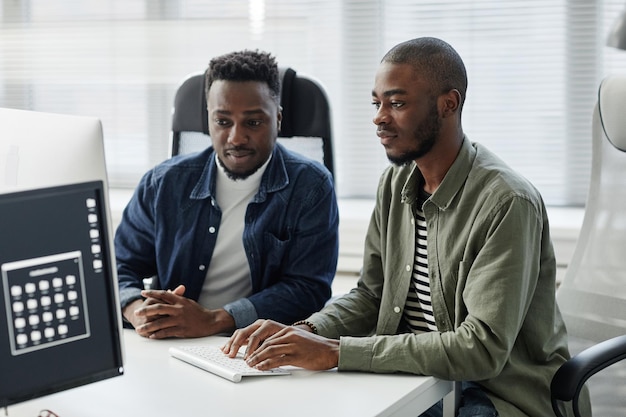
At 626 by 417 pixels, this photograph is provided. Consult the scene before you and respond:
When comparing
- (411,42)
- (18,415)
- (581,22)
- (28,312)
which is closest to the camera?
(28,312)

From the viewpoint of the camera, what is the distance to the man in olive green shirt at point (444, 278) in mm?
1561

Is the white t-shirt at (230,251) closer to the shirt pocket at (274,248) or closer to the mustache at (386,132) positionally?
the shirt pocket at (274,248)

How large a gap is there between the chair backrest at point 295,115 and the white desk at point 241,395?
831 millimetres

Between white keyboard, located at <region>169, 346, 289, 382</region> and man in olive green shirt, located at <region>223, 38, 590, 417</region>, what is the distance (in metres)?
0.02

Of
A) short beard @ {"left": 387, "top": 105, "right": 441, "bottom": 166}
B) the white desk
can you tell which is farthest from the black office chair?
the white desk

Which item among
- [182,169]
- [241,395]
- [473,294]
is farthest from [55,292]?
[182,169]

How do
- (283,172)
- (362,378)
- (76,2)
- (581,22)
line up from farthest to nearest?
(76,2), (581,22), (283,172), (362,378)

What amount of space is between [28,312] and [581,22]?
221 centimetres

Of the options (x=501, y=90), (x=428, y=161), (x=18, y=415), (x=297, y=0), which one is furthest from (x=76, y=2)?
(x=18, y=415)

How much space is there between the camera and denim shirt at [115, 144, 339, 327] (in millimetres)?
2076

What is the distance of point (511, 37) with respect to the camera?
2928 millimetres

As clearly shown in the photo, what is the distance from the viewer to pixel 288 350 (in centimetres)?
155

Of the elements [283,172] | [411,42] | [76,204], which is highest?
[411,42]

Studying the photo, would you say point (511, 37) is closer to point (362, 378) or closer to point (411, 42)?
point (411, 42)
